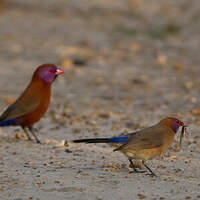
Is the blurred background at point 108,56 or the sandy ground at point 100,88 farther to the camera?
the blurred background at point 108,56

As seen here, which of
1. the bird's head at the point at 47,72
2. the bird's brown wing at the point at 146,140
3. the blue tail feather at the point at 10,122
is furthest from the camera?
the bird's head at the point at 47,72

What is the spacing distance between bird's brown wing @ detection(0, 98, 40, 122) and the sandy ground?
31 cm

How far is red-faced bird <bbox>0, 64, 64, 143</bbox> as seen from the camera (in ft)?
22.7

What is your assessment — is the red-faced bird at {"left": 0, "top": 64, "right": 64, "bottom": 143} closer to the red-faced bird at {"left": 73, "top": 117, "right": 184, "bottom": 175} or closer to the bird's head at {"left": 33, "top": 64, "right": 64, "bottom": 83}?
the bird's head at {"left": 33, "top": 64, "right": 64, "bottom": 83}

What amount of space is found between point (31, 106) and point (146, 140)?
2.04 meters

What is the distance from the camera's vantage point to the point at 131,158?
5.45m

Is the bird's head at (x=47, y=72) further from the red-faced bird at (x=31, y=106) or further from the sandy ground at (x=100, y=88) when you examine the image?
the sandy ground at (x=100, y=88)

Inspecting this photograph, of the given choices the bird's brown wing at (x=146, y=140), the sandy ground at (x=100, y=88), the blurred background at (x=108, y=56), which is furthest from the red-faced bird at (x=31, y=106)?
the bird's brown wing at (x=146, y=140)

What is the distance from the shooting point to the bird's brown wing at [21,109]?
22.7 ft

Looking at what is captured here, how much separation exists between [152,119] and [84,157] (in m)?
2.36

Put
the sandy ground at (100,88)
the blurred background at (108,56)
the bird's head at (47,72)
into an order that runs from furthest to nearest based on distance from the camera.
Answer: the blurred background at (108,56) < the bird's head at (47,72) < the sandy ground at (100,88)

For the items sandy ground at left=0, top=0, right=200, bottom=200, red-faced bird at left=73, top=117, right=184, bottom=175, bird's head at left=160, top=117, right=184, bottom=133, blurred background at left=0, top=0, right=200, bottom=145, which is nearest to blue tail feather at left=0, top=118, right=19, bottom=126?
sandy ground at left=0, top=0, right=200, bottom=200

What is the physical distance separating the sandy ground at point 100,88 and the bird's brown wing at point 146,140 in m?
0.30

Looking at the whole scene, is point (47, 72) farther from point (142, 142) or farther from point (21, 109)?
point (142, 142)
